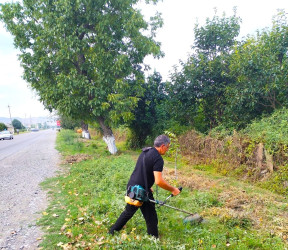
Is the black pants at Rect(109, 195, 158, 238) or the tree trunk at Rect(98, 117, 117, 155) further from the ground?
the tree trunk at Rect(98, 117, 117, 155)

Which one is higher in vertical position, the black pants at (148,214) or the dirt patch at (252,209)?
the black pants at (148,214)

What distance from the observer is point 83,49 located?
1041 centimetres

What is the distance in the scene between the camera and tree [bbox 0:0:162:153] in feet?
32.0

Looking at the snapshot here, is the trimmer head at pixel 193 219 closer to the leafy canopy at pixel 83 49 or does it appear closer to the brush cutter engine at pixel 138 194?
the brush cutter engine at pixel 138 194

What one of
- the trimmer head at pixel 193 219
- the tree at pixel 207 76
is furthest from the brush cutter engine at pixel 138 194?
the tree at pixel 207 76

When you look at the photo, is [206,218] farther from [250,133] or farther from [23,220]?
[250,133]

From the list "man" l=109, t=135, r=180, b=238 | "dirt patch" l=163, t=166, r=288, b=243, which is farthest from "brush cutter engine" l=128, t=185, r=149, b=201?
"dirt patch" l=163, t=166, r=288, b=243

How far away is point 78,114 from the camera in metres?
11.2

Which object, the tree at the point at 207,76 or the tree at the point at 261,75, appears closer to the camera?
the tree at the point at 261,75

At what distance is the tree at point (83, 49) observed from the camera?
9.77m

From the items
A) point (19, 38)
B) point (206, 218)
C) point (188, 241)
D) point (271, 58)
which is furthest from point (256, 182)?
point (19, 38)

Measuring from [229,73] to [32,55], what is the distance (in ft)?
32.2

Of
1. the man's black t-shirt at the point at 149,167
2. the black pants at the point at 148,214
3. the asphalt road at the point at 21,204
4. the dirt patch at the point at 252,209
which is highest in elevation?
the man's black t-shirt at the point at 149,167

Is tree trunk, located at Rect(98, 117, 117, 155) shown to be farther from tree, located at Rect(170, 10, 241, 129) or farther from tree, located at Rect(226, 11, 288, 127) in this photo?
tree, located at Rect(226, 11, 288, 127)
